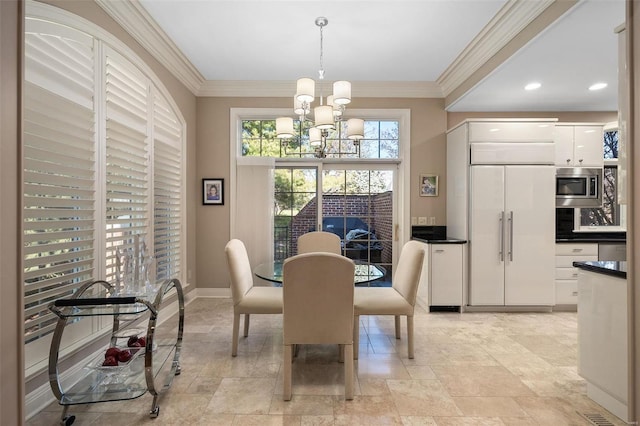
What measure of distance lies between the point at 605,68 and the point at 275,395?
3.97m

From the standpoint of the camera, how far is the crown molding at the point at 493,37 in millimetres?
2545

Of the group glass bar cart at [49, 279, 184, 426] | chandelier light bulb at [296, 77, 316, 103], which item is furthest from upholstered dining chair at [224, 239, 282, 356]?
chandelier light bulb at [296, 77, 316, 103]

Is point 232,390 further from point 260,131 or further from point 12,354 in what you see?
point 260,131

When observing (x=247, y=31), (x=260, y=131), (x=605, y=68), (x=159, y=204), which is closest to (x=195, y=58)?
(x=247, y=31)

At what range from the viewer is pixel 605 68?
3.14 meters

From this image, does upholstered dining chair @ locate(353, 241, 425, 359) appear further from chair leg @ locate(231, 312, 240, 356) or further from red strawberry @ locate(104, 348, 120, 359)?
red strawberry @ locate(104, 348, 120, 359)

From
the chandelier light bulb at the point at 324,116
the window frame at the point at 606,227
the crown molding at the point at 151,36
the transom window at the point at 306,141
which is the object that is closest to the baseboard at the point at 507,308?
the window frame at the point at 606,227

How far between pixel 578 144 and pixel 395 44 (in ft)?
8.50

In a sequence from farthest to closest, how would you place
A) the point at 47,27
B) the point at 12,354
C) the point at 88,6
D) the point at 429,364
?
the point at 429,364, the point at 88,6, the point at 47,27, the point at 12,354

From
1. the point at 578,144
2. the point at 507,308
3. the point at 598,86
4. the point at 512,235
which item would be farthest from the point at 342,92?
the point at 578,144

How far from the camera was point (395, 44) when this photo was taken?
3260 mm

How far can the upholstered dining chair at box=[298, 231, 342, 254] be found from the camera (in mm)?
3592

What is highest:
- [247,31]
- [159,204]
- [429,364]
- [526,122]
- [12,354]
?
[247,31]

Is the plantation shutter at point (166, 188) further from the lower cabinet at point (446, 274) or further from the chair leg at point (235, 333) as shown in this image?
the lower cabinet at point (446, 274)
